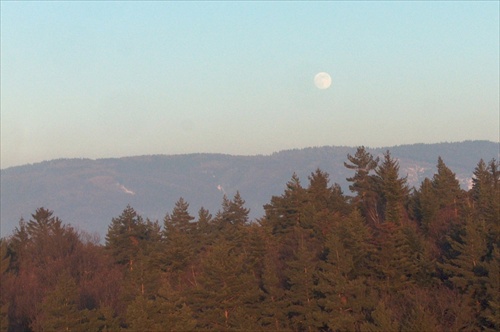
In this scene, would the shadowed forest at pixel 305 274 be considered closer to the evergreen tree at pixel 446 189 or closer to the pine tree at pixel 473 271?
the pine tree at pixel 473 271

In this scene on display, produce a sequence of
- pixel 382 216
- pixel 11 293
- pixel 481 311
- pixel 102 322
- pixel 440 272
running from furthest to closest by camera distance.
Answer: pixel 382 216 < pixel 11 293 < pixel 440 272 < pixel 102 322 < pixel 481 311

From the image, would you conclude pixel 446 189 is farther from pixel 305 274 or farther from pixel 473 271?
pixel 305 274

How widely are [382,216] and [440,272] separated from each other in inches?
894

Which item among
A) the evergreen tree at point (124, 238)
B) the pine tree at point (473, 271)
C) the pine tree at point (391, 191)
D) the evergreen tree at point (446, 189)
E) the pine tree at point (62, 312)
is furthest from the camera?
the evergreen tree at point (124, 238)

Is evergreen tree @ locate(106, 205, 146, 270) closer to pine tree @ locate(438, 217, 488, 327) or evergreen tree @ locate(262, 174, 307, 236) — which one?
evergreen tree @ locate(262, 174, 307, 236)

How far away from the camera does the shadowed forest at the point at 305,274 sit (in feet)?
154

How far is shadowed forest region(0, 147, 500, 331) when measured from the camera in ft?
154

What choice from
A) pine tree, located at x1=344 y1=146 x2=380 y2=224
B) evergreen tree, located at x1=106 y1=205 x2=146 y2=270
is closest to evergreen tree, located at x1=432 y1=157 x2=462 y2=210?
pine tree, located at x1=344 y1=146 x2=380 y2=224

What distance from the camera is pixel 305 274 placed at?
5009 cm

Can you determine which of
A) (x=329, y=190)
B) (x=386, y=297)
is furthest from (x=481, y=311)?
(x=329, y=190)

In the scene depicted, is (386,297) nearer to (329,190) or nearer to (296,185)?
(296,185)

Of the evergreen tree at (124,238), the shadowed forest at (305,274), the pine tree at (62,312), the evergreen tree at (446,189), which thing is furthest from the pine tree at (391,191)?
the pine tree at (62,312)

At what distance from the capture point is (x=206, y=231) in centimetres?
8606

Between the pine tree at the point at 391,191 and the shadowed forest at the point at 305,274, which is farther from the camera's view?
the pine tree at the point at 391,191
